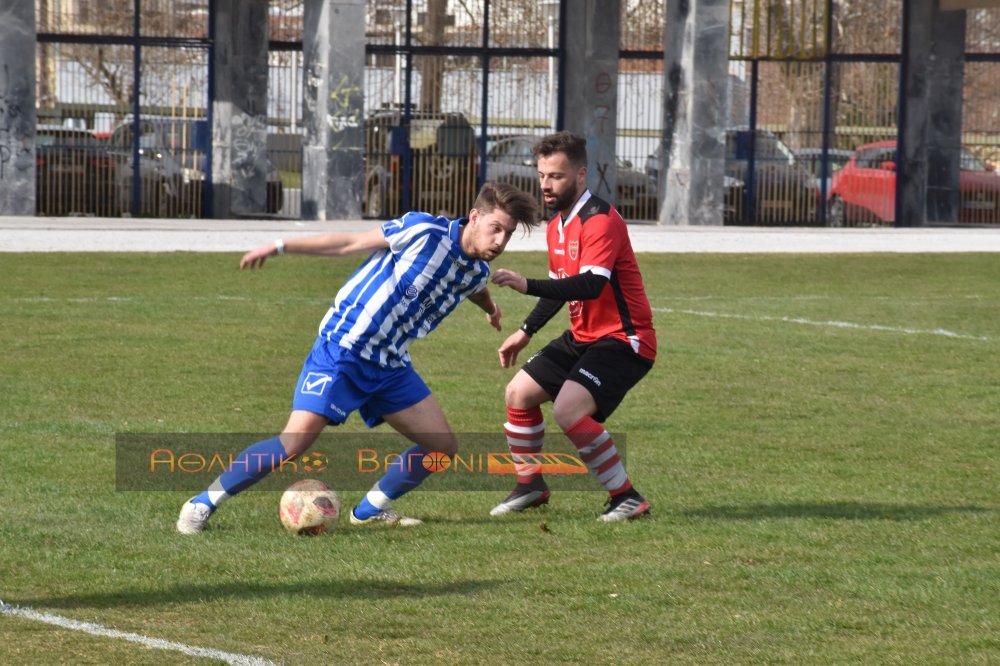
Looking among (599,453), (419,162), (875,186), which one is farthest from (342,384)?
(875,186)

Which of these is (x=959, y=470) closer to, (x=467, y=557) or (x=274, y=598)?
(x=467, y=557)

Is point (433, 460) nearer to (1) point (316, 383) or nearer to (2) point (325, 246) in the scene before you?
(1) point (316, 383)

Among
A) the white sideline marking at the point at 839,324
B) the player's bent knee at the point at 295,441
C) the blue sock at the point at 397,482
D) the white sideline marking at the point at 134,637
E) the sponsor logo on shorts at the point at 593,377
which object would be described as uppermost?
the sponsor logo on shorts at the point at 593,377

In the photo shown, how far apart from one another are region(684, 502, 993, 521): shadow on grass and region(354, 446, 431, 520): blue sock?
4.29ft

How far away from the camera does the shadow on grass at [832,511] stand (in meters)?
7.59

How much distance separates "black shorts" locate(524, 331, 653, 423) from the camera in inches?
291

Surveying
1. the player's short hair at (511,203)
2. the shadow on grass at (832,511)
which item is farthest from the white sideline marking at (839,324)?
the player's short hair at (511,203)

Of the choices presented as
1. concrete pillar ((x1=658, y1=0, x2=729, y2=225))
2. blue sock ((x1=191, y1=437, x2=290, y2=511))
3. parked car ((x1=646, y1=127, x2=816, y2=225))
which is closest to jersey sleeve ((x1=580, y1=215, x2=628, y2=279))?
blue sock ((x1=191, y1=437, x2=290, y2=511))

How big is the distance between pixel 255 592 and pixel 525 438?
2085 mm

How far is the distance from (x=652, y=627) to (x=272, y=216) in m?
25.1

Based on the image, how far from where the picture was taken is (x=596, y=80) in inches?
1205

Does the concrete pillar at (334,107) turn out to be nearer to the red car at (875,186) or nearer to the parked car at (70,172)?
the parked car at (70,172)

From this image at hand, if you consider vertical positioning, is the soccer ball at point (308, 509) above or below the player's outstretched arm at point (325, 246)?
below

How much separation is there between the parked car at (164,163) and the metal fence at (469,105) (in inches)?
1.2
